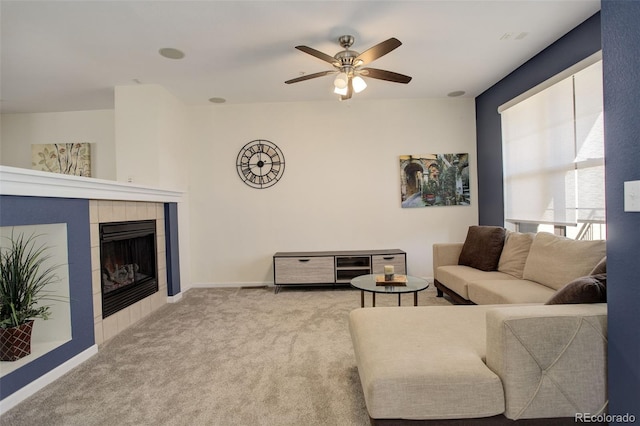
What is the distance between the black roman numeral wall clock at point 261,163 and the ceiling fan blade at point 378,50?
219 centimetres

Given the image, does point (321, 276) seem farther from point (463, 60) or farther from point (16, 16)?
point (16, 16)

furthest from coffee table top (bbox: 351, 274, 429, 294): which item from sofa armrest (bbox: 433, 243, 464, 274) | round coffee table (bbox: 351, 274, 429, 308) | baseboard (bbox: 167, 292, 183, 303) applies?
baseboard (bbox: 167, 292, 183, 303)

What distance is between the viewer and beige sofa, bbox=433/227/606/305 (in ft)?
7.52

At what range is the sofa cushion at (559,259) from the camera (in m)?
2.25

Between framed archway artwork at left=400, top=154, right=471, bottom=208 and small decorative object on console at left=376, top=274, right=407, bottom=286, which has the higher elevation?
framed archway artwork at left=400, top=154, right=471, bottom=208

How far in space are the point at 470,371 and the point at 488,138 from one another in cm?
386

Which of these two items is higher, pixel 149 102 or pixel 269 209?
pixel 149 102

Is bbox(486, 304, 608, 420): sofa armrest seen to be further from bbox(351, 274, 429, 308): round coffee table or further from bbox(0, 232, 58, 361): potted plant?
bbox(0, 232, 58, 361): potted plant

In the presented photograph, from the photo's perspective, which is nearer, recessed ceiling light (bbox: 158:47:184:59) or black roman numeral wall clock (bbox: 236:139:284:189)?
recessed ceiling light (bbox: 158:47:184:59)

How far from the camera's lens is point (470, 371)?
126 centimetres

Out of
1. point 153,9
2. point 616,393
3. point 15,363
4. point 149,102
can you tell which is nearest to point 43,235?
point 15,363

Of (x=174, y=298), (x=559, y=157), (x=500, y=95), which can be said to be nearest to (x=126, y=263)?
(x=174, y=298)

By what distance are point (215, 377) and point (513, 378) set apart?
170cm

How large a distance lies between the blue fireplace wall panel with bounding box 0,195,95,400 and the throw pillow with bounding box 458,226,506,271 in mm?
3604
